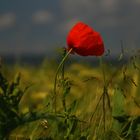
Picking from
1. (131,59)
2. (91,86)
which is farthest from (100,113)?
(91,86)

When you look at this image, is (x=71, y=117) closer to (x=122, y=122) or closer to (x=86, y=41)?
(x=122, y=122)

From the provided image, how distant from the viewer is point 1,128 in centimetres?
190

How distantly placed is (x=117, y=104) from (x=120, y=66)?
141mm

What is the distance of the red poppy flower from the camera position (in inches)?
66.2

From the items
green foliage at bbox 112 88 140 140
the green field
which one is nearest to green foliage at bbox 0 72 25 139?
the green field

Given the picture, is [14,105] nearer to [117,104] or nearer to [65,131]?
[65,131]

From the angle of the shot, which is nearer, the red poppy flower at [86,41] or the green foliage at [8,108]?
the red poppy flower at [86,41]

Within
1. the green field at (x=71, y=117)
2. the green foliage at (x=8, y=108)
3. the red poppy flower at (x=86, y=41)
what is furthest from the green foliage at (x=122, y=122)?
the green foliage at (x=8, y=108)

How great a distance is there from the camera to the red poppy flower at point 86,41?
1682 millimetres

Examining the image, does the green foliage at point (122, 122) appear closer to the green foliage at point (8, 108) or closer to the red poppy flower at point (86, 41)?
the red poppy flower at point (86, 41)

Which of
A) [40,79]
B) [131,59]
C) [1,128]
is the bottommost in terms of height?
[40,79]

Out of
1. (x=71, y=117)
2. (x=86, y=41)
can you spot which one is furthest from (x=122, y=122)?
(x=86, y=41)

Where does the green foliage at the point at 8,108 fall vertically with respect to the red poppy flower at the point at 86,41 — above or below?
below

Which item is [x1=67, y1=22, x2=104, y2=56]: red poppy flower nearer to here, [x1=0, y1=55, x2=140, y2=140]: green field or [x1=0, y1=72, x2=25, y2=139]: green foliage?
[x1=0, y1=55, x2=140, y2=140]: green field
